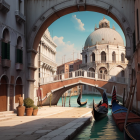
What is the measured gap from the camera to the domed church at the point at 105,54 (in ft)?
93.7

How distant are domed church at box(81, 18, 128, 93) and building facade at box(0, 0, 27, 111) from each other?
64.8 ft

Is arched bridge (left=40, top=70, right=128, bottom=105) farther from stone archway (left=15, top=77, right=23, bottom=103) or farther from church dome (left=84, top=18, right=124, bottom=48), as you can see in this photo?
church dome (left=84, top=18, right=124, bottom=48)

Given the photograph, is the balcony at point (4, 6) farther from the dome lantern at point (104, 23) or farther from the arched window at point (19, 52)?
the dome lantern at point (104, 23)

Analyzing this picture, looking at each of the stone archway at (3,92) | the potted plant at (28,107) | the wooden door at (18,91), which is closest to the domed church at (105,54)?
the wooden door at (18,91)

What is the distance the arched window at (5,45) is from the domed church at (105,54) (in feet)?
68.5

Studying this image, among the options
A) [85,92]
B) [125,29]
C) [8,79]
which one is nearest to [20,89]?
[8,79]

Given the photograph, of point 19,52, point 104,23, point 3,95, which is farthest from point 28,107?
point 104,23

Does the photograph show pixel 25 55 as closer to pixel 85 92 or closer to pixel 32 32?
pixel 32 32

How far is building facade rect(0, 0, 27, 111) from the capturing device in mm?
7832

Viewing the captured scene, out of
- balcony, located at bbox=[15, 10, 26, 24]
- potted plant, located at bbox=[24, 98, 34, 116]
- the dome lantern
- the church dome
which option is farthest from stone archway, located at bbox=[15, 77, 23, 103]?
the dome lantern

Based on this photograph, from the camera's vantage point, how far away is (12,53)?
8461 mm

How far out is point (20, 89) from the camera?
9422mm

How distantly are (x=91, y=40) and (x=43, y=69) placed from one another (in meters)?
13.4

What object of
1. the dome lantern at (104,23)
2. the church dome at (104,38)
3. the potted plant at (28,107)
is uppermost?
the dome lantern at (104,23)
